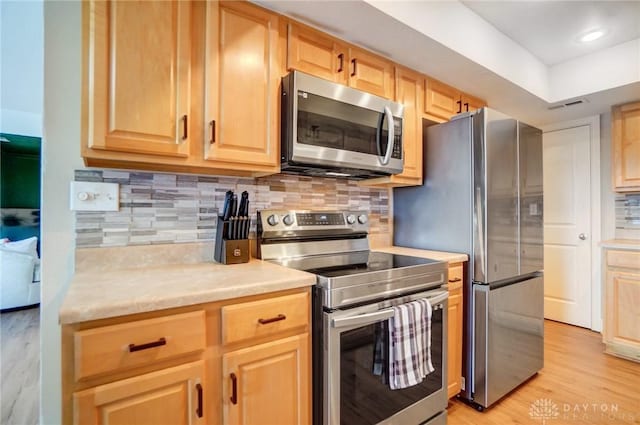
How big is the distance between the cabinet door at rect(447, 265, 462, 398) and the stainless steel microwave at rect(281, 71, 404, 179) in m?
0.74

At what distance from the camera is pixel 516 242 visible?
1.97 metres

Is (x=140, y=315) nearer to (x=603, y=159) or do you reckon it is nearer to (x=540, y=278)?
(x=540, y=278)

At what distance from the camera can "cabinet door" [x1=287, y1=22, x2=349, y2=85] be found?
156 cm

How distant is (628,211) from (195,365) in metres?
3.80

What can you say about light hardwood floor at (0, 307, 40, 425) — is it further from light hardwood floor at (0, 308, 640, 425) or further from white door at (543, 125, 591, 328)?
white door at (543, 125, 591, 328)

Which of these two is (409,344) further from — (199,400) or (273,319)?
(199,400)

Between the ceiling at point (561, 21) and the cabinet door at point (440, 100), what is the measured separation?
0.48 meters

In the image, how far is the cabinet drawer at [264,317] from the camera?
1040 mm

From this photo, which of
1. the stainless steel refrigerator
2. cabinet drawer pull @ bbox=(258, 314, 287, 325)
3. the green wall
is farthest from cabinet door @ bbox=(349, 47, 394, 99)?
the green wall

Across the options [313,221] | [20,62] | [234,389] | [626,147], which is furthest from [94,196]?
[626,147]

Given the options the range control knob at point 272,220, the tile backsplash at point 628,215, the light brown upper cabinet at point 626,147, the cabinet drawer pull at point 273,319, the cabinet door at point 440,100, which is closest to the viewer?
the cabinet drawer pull at point 273,319

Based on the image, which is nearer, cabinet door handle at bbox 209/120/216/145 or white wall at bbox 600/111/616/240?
cabinet door handle at bbox 209/120/216/145

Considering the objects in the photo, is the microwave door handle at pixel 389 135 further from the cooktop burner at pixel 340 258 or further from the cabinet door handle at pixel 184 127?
the cabinet door handle at pixel 184 127

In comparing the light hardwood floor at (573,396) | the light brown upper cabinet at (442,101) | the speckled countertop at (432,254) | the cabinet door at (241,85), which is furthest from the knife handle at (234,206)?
the light hardwood floor at (573,396)
